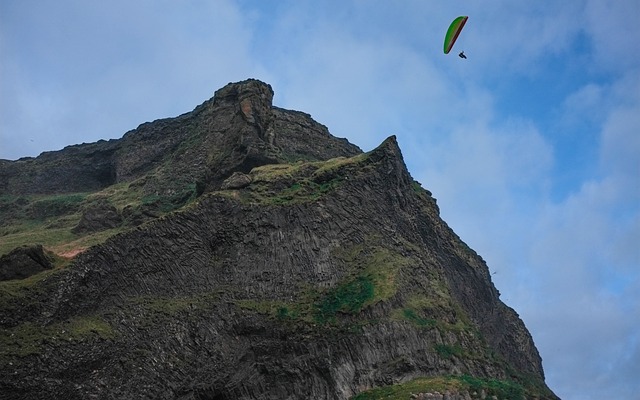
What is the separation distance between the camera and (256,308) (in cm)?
4388

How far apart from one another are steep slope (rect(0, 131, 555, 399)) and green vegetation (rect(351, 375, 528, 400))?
30cm

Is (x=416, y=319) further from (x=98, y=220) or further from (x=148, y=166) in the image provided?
(x=148, y=166)

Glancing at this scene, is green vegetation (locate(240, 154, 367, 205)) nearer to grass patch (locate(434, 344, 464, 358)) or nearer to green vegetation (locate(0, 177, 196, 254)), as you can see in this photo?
green vegetation (locate(0, 177, 196, 254))

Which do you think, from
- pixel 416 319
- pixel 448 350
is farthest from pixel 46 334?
pixel 448 350

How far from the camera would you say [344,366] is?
41.3 meters

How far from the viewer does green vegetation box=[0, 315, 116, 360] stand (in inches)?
→ 1316

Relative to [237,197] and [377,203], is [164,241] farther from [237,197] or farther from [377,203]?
[377,203]

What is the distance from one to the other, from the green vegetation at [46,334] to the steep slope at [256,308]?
9cm

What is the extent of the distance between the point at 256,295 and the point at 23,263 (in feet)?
52.5

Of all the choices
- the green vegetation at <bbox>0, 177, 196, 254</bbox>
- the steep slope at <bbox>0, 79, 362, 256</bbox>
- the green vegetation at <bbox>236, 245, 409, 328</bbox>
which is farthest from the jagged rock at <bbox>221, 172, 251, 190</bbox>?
the green vegetation at <bbox>0, 177, 196, 254</bbox>

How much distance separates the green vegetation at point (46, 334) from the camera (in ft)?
110

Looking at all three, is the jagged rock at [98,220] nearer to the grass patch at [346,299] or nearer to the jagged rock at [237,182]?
the jagged rock at [237,182]

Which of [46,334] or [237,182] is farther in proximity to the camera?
[237,182]

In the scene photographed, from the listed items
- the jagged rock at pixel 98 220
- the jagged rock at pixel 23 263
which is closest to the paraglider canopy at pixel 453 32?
the jagged rock at pixel 23 263
